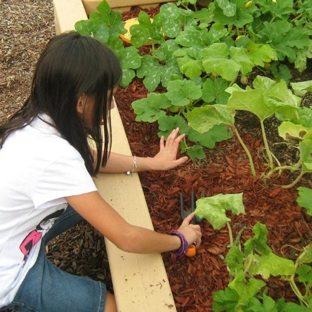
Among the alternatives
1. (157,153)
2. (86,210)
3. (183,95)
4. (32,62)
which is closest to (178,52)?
(183,95)

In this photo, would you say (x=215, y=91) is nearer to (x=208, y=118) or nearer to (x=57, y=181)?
(x=208, y=118)

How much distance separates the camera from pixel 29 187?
5.00ft

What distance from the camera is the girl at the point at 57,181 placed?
59.1 inches

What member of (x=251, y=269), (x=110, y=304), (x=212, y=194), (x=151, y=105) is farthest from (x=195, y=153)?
(x=110, y=304)

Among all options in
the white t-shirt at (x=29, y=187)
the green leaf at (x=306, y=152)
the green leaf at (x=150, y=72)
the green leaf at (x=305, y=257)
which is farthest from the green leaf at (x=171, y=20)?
the green leaf at (x=305, y=257)

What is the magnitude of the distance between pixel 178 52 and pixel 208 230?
975mm

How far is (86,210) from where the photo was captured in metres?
1.53

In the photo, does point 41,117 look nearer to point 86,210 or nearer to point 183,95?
point 86,210

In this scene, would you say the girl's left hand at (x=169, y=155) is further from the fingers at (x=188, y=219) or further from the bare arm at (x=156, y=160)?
the fingers at (x=188, y=219)

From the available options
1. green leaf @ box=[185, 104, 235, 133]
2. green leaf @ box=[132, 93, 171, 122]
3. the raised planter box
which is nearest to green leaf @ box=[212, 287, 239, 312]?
green leaf @ box=[185, 104, 235, 133]

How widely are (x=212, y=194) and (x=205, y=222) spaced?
0.15 meters

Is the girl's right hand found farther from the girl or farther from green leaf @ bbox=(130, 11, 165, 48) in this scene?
green leaf @ bbox=(130, 11, 165, 48)

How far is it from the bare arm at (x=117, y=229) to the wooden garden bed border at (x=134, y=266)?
7 cm

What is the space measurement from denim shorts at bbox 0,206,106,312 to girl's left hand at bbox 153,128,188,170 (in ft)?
1.85
